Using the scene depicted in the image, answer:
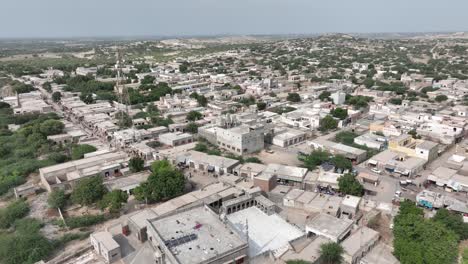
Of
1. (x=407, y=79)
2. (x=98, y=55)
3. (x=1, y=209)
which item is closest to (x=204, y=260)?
(x=1, y=209)

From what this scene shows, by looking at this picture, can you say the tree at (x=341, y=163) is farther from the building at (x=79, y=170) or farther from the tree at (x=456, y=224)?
the building at (x=79, y=170)

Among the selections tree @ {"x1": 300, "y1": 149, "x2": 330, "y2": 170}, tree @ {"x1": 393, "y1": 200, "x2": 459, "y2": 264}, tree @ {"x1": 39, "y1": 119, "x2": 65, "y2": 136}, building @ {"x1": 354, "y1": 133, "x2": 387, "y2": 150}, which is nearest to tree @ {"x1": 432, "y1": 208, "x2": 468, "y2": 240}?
tree @ {"x1": 393, "y1": 200, "x2": 459, "y2": 264}

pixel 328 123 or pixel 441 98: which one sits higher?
pixel 441 98

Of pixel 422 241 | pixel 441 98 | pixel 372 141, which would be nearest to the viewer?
pixel 422 241

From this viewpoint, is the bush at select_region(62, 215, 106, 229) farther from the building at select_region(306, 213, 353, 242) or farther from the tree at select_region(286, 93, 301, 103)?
the tree at select_region(286, 93, 301, 103)

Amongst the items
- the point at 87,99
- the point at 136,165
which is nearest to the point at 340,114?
the point at 136,165


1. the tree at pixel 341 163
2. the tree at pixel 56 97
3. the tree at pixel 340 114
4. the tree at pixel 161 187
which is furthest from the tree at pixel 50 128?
the tree at pixel 340 114

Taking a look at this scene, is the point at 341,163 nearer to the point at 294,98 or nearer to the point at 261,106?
the point at 261,106
